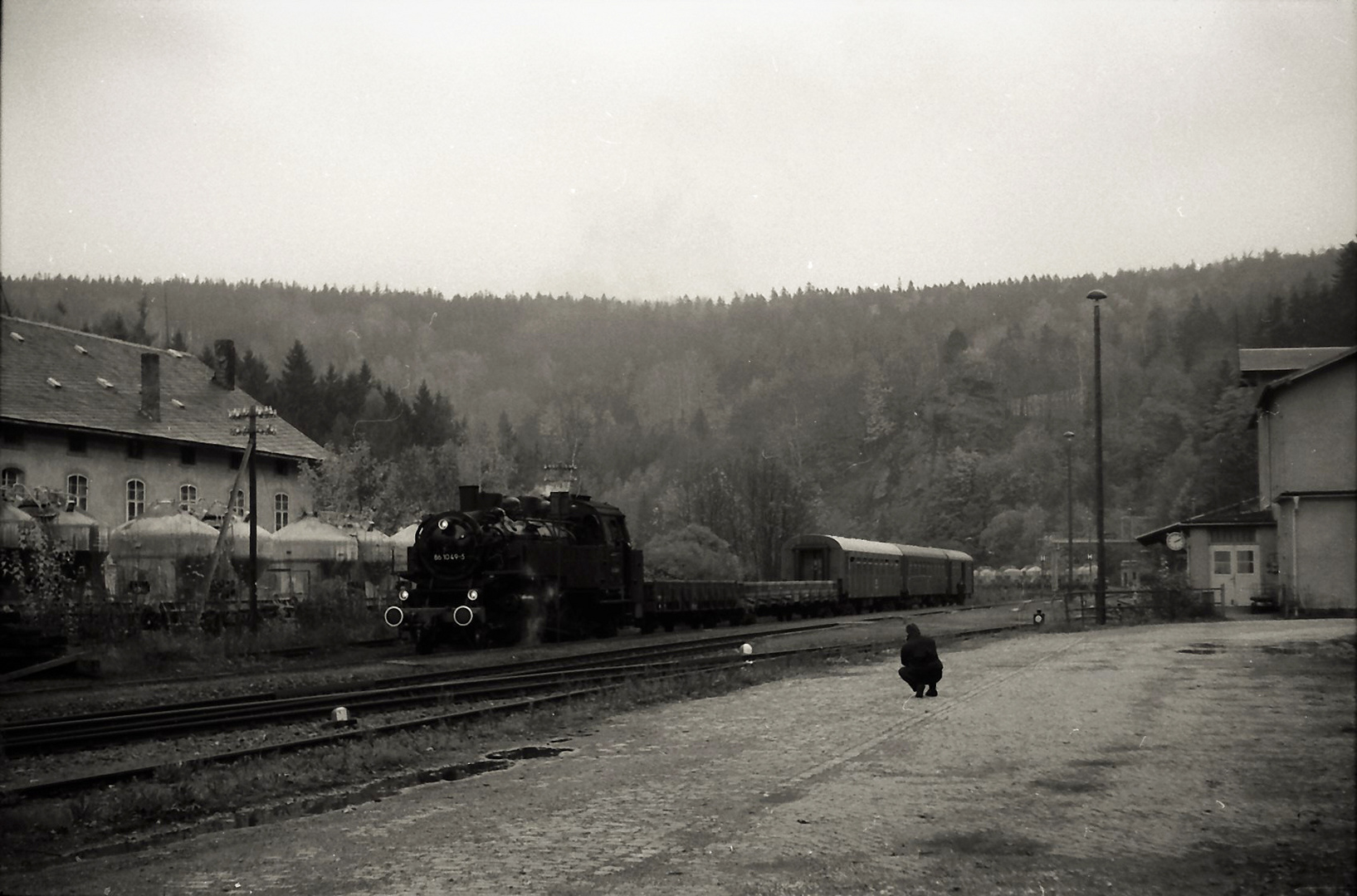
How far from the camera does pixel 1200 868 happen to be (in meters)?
7.04

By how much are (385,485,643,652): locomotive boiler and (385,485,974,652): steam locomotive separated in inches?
0.9

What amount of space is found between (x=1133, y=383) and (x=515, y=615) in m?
120

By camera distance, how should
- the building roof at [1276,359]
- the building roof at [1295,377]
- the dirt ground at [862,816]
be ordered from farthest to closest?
the building roof at [1276,359] → the building roof at [1295,377] → the dirt ground at [862,816]

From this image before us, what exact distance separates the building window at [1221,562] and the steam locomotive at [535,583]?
14.3 meters

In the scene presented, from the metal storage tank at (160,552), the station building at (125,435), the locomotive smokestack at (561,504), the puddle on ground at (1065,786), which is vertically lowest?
the puddle on ground at (1065,786)

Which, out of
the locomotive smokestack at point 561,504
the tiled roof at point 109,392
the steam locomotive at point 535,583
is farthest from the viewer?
the tiled roof at point 109,392

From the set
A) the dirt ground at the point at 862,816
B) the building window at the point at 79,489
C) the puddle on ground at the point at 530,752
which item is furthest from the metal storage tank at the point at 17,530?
the puddle on ground at the point at 530,752

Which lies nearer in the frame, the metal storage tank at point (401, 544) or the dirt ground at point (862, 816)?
the dirt ground at point (862, 816)

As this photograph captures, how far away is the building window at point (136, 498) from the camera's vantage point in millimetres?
44969

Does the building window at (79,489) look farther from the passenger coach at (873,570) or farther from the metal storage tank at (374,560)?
the passenger coach at (873,570)

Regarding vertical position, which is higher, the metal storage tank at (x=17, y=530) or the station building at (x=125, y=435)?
the station building at (x=125, y=435)

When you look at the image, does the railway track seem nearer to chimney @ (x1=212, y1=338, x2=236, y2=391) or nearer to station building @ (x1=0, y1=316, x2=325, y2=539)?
station building @ (x1=0, y1=316, x2=325, y2=539)

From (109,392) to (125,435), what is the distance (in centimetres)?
391

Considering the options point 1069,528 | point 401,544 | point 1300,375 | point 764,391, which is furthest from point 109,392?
point 764,391
